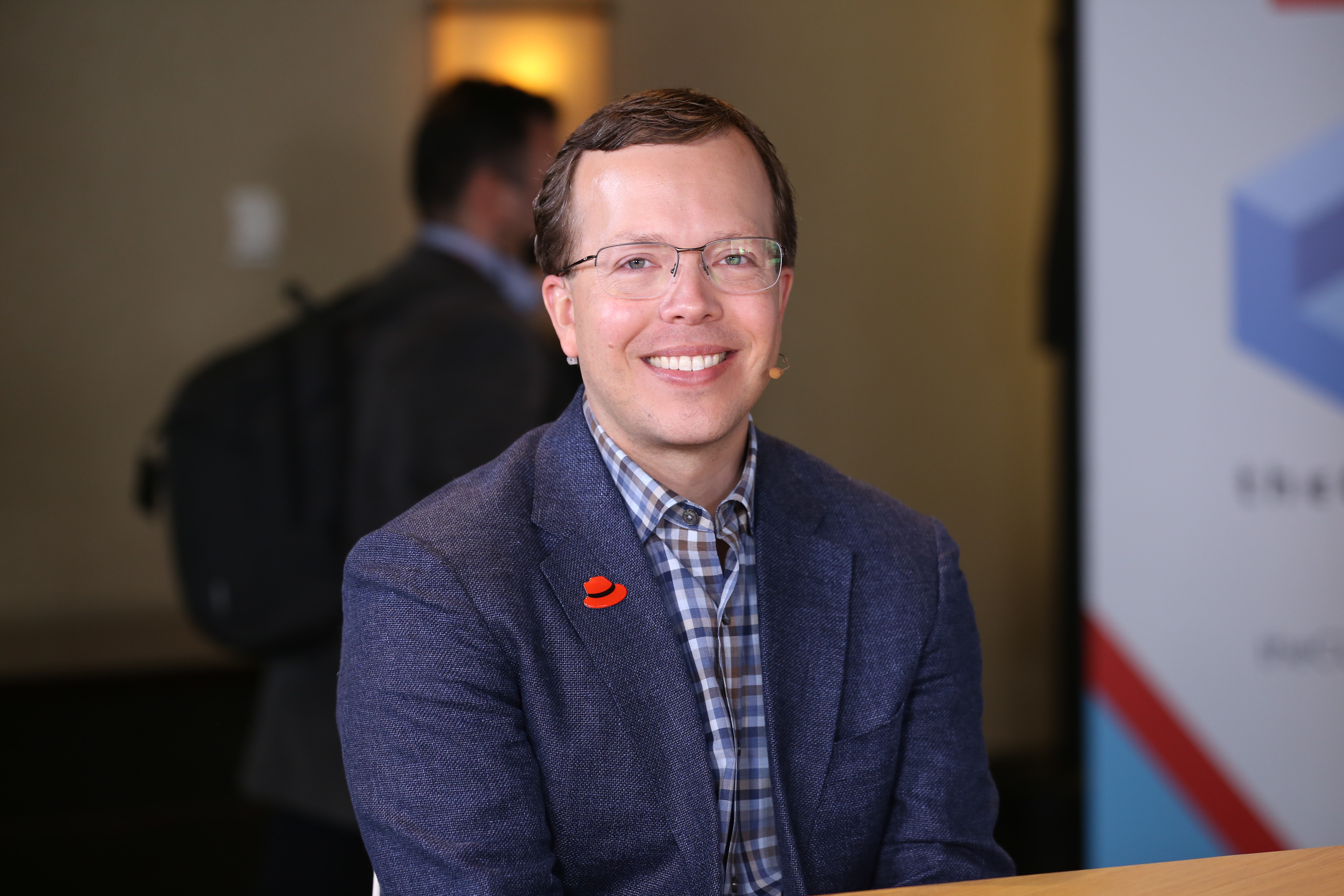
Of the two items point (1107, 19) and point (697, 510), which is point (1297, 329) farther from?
point (697, 510)

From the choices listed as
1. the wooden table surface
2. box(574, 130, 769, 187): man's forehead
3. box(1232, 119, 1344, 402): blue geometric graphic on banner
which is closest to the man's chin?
box(574, 130, 769, 187): man's forehead

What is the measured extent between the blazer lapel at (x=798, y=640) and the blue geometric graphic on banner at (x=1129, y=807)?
1758 millimetres

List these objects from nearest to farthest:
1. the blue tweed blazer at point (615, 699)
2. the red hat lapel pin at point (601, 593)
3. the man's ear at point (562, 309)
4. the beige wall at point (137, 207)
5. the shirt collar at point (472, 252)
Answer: the blue tweed blazer at point (615, 699) → the red hat lapel pin at point (601, 593) → the man's ear at point (562, 309) → the beige wall at point (137, 207) → the shirt collar at point (472, 252)

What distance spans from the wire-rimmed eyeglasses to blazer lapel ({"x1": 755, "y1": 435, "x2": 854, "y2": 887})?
29cm

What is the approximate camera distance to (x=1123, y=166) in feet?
9.55

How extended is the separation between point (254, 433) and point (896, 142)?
1.67 m

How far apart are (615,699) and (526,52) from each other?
1764 mm

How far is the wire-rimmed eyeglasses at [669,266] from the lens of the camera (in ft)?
4.58

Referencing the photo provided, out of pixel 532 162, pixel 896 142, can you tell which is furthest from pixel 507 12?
pixel 896 142

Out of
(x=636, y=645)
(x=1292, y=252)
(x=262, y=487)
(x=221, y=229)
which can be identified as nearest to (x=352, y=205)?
(x=221, y=229)

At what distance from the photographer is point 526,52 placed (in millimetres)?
2645

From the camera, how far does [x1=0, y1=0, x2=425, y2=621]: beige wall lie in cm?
249

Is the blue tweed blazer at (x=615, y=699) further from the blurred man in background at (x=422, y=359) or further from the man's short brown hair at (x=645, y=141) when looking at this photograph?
the blurred man in background at (x=422, y=359)

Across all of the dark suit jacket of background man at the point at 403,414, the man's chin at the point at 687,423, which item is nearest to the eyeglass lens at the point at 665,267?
the man's chin at the point at 687,423
